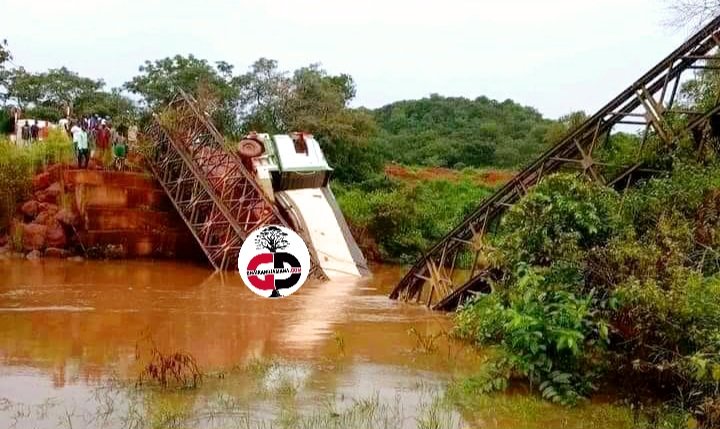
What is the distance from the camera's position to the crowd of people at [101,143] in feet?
70.4

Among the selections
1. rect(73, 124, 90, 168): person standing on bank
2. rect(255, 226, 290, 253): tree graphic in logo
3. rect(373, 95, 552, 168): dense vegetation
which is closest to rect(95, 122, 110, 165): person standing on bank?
rect(73, 124, 90, 168): person standing on bank

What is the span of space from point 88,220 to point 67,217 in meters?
0.55

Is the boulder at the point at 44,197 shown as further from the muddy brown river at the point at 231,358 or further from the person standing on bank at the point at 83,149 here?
the muddy brown river at the point at 231,358

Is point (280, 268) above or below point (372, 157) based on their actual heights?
below

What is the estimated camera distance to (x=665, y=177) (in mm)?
11336

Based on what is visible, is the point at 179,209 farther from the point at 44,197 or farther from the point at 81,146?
the point at 44,197

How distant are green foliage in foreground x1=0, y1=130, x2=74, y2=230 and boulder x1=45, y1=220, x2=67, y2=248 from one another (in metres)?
1.32

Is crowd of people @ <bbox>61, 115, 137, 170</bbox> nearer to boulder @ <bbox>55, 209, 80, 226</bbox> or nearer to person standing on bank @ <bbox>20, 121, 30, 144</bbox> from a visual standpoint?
person standing on bank @ <bbox>20, 121, 30, 144</bbox>

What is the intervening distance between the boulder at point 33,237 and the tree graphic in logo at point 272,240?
21.5 ft

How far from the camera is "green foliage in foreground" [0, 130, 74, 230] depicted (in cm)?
2066

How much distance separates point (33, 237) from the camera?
67.1ft

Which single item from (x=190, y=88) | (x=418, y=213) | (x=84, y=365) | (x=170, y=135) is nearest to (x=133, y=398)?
(x=84, y=365)

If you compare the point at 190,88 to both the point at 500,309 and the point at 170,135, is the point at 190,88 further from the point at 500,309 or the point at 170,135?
the point at 500,309

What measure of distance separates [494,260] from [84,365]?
5385 millimetres
